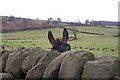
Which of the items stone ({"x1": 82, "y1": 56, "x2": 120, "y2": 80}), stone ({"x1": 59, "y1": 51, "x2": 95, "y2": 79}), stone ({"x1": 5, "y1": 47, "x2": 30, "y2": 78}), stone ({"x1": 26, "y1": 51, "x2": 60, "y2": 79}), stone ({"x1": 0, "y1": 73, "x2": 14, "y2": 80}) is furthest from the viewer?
stone ({"x1": 5, "y1": 47, "x2": 30, "y2": 78})

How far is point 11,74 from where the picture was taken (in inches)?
384

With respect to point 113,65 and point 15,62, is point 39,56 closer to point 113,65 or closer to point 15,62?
point 15,62

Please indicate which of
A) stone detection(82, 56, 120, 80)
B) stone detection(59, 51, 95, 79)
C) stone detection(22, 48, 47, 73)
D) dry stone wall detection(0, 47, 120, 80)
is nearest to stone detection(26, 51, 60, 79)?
dry stone wall detection(0, 47, 120, 80)

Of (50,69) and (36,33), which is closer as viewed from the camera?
(50,69)

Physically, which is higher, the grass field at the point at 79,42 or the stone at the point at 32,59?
the stone at the point at 32,59

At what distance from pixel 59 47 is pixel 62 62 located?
5.65 feet

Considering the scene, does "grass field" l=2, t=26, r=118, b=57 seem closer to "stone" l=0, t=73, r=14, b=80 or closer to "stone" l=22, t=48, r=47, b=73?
"stone" l=22, t=48, r=47, b=73

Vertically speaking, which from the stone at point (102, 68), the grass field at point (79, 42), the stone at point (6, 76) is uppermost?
the stone at point (102, 68)

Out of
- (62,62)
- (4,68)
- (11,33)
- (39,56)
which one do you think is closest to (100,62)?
(62,62)

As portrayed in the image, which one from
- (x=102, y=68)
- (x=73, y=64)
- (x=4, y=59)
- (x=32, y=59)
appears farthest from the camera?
(x=4, y=59)

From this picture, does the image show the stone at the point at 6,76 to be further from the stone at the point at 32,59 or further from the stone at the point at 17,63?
the stone at the point at 32,59

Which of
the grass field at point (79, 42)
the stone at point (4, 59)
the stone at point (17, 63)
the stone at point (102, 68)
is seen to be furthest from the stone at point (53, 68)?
the grass field at point (79, 42)

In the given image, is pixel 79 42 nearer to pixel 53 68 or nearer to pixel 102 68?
pixel 53 68

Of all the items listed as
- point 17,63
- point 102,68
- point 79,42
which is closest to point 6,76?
point 17,63
